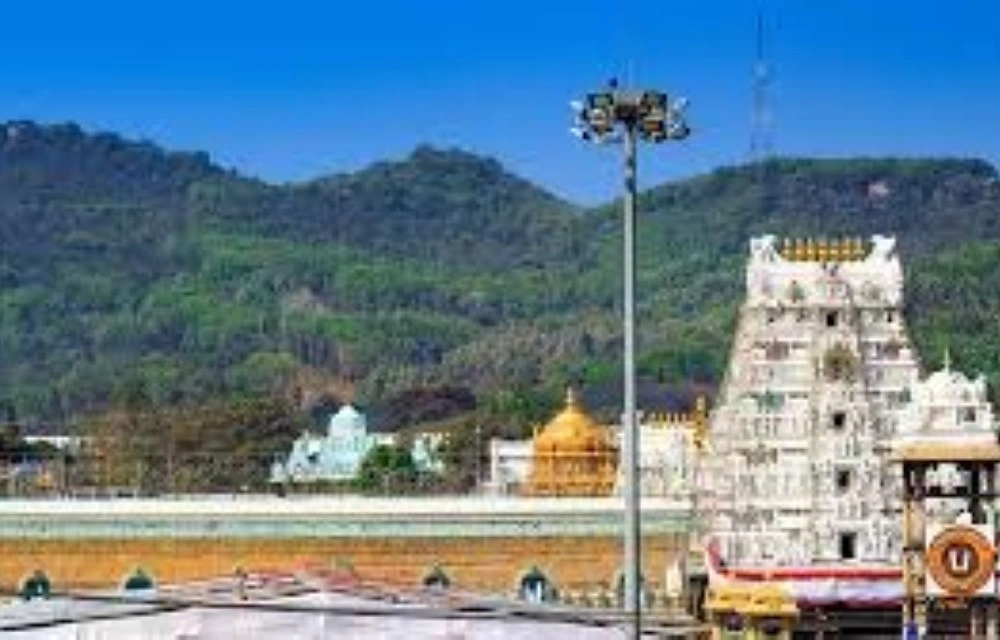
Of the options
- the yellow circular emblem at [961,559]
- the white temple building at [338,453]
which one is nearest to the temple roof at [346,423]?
the white temple building at [338,453]

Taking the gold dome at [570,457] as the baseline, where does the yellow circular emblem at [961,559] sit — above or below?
below

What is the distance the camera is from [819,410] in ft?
152

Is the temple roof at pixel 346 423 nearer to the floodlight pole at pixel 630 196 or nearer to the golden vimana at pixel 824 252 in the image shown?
the golden vimana at pixel 824 252

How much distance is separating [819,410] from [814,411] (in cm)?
8

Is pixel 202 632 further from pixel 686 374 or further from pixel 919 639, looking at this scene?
pixel 686 374

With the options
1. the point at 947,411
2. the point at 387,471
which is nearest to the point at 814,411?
the point at 947,411

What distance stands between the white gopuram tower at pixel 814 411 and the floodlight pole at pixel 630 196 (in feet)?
62.3

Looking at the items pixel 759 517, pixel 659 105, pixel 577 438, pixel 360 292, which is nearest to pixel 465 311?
pixel 360 292

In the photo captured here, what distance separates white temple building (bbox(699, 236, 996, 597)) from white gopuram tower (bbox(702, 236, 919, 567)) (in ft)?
0.05

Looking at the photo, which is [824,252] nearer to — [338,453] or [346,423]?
[338,453]

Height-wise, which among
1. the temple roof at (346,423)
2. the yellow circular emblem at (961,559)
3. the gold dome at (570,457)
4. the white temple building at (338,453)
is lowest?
the yellow circular emblem at (961,559)

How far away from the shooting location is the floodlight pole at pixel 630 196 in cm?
2330

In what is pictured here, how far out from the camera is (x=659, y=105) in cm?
2656

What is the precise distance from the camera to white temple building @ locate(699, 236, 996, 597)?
45750 mm
